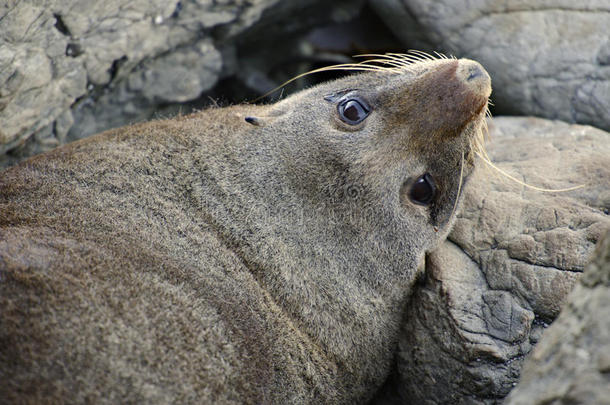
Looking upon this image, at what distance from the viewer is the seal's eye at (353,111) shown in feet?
11.4

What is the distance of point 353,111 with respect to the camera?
349 centimetres

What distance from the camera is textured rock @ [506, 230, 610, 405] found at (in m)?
1.96

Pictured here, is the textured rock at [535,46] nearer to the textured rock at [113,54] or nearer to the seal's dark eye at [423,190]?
the textured rock at [113,54]

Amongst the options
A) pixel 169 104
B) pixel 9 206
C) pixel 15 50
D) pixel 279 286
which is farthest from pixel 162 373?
pixel 169 104

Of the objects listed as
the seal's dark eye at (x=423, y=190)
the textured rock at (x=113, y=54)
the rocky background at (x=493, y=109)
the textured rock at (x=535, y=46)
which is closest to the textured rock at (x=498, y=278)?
the rocky background at (x=493, y=109)

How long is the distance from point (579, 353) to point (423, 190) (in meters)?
1.53

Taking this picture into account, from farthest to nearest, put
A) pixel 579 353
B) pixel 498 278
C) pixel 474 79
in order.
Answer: pixel 498 278, pixel 474 79, pixel 579 353

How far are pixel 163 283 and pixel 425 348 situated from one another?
5.07ft

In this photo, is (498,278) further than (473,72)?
Yes

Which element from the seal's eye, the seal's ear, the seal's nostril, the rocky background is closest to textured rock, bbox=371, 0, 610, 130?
the rocky background

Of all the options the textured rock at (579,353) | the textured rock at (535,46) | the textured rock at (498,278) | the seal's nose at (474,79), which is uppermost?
the textured rock at (535,46)

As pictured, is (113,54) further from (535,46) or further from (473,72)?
(535,46)

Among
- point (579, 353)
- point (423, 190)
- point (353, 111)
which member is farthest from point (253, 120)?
point (579, 353)

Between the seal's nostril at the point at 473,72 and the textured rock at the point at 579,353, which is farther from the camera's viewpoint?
the seal's nostril at the point at 473,72
